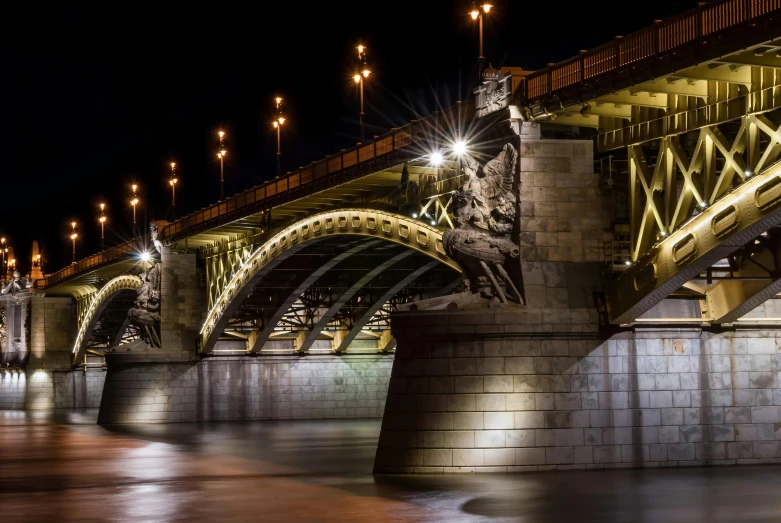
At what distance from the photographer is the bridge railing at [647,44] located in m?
23.3

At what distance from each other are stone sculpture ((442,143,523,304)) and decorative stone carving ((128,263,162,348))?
33130mm

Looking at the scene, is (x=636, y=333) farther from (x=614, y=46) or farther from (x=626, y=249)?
(x=614, y=46)

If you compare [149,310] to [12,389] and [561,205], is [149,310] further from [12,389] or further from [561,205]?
[12,389]

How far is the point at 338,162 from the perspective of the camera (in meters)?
42.2

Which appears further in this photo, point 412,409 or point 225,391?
point 225,391

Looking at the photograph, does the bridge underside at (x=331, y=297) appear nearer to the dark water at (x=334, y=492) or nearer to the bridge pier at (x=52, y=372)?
the dark water at (x=334, y=492)

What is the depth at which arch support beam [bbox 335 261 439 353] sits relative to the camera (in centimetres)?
5346

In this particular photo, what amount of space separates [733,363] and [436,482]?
23.1 feet

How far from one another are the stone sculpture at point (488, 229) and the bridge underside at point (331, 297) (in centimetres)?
1765

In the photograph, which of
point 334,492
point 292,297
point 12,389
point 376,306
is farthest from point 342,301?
point 12,389

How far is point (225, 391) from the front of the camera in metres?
61.9

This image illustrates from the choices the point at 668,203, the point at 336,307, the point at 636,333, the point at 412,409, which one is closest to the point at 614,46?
the point at 668,203

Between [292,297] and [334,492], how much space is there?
28960 mm

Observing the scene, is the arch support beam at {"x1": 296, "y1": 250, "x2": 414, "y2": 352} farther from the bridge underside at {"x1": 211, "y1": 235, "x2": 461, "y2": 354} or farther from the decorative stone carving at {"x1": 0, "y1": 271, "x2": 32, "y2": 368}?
the decorative stone carving at {"x1": 0, "y1": 271, "x2": 32, "y2": 368}
